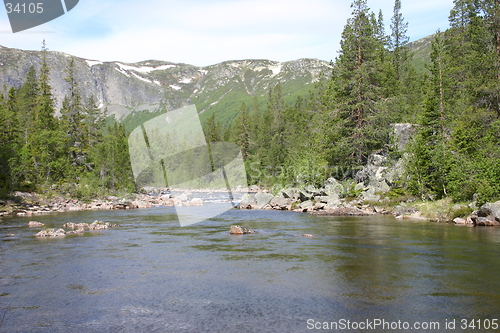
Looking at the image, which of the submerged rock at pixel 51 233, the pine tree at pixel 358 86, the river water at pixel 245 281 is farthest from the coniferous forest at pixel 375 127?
the submerged rock at pixel 51 233

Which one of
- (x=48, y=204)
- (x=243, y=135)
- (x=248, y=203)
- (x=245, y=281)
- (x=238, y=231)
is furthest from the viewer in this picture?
(x=243, y=135)

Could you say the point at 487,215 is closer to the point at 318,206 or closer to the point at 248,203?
the point at 318,206

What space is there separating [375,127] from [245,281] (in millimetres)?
35005

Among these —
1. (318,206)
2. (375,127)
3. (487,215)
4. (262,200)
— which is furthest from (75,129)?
(487,215)

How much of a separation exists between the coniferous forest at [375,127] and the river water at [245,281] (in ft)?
38.7

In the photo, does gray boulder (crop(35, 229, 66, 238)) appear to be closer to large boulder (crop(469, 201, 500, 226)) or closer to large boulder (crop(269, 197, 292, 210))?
large boulder (crop(269, 197, 292, 210))

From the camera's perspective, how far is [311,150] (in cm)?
5375

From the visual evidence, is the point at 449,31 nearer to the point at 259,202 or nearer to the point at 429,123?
the point at 429,123

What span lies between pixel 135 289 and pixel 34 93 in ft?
267

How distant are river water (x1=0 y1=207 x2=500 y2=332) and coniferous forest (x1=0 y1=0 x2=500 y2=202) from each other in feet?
38.7

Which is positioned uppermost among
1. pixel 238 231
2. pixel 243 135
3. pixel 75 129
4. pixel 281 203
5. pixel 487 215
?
pixel 75 129

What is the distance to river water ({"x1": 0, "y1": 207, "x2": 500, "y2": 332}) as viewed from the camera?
28.7 ft

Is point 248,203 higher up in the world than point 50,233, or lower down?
lower down

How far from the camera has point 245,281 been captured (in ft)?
38.9
